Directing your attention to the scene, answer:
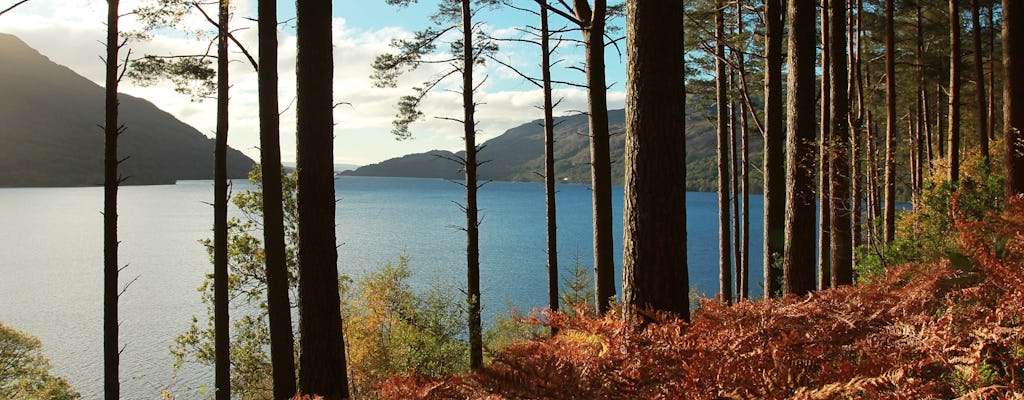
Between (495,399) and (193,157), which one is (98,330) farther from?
(193,157)

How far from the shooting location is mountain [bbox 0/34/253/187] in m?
130

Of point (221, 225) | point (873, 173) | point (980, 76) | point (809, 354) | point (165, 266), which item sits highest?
point (980, 76)

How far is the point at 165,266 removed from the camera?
1652 inches

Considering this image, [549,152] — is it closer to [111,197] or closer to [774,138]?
[774,138]

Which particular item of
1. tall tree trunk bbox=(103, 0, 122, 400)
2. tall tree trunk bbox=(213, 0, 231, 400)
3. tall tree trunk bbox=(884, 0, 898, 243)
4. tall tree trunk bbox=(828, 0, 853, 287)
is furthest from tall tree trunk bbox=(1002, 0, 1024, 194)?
tall tree trunk bbox=(103, 0, 122, 400)

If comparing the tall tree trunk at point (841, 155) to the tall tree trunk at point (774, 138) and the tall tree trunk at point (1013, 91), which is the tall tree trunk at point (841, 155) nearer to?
the tall tree trunk at point (774, 138)

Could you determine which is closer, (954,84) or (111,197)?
(111,197)

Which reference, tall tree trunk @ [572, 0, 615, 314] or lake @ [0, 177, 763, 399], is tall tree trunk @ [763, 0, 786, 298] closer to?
tall tree trunk @ [572, 0, 615, 314]

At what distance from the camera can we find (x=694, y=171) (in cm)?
13875

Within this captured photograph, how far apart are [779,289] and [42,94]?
662 ft

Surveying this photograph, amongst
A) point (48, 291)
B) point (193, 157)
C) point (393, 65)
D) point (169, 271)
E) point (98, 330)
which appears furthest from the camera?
point (193, 157)

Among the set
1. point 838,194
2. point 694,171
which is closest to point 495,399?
point 838,194

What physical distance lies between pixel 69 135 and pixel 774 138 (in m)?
171

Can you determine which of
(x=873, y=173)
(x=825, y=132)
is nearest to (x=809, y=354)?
(x=825, y=132)
